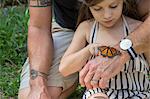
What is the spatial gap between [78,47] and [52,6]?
0.51m

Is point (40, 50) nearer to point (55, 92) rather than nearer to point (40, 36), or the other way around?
point (40, 36)

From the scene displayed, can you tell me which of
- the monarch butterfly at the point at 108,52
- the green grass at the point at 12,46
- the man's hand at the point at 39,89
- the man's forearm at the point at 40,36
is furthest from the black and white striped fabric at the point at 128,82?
the green grass at the point at 12,46

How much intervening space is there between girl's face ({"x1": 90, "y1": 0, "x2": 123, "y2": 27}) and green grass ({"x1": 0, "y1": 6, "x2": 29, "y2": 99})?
110cm

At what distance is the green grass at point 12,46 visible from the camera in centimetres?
371

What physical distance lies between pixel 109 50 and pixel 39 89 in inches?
20.7

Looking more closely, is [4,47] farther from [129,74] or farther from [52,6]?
[129,74]

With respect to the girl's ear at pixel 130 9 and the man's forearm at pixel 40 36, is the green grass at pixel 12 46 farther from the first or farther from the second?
the girl's ear at pixel 130 9

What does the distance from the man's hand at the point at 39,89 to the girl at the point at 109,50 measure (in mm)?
185

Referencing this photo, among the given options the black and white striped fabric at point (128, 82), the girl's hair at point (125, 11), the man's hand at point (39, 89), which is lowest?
the man's hand at point (39, 89)

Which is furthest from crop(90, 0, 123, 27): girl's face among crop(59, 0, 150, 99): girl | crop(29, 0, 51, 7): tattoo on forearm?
crop(29, 0, 51, 7): tattoo on forearm

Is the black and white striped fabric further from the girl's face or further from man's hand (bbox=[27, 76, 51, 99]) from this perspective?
man's hand (bbox=[27, 76, 51, 99])

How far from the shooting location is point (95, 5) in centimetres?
271

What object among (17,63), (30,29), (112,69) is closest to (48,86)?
(30,29)

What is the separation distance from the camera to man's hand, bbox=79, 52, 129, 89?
2.71 meters
